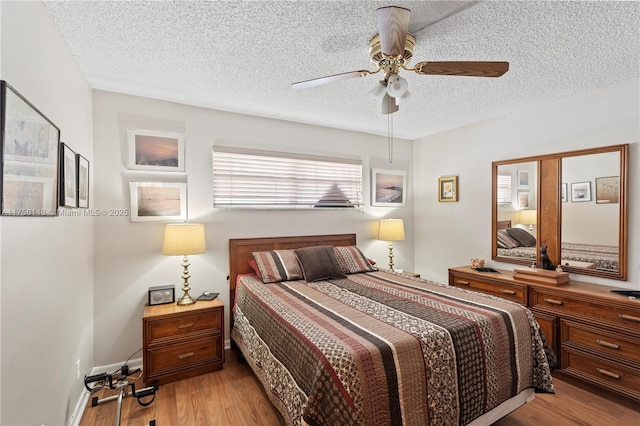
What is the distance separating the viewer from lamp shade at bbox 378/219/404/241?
3.86 m

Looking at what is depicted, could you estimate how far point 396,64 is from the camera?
1.85 meters

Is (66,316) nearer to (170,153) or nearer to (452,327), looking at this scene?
(170,153)

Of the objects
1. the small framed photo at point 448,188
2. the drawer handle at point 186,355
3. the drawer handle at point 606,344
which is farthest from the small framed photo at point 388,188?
the drawer handle at point 186,355

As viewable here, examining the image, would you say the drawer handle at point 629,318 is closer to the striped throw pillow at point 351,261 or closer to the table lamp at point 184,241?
the striped throw pillow at point 351,261

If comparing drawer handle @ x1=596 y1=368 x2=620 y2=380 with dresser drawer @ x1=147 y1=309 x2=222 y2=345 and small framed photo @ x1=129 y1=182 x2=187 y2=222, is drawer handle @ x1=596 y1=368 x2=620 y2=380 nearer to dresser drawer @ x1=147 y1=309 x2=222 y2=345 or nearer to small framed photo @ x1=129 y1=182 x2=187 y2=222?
dresser drawer @ x1=147 y1=309 x2=222 y2=345

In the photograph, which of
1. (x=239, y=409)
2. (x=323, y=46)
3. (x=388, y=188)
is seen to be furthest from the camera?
(x=388, y=188)

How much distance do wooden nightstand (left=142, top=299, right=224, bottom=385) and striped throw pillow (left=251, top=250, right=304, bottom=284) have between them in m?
0.52

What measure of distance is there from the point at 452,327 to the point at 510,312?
0.54m

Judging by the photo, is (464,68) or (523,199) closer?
(464,68)

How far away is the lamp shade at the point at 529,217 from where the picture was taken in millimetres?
3122

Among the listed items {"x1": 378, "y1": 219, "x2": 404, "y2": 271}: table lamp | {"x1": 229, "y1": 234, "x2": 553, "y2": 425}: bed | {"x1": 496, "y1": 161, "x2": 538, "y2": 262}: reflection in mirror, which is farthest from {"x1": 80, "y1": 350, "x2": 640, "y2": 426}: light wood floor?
{"x1": 378, "y1": 219, "x2": 404, "y2": 271}: table lamp

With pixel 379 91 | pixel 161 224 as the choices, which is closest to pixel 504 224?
pixel 379 91

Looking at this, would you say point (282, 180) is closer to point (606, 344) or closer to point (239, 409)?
point (239, 409)

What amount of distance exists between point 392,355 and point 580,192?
8.66 ft
